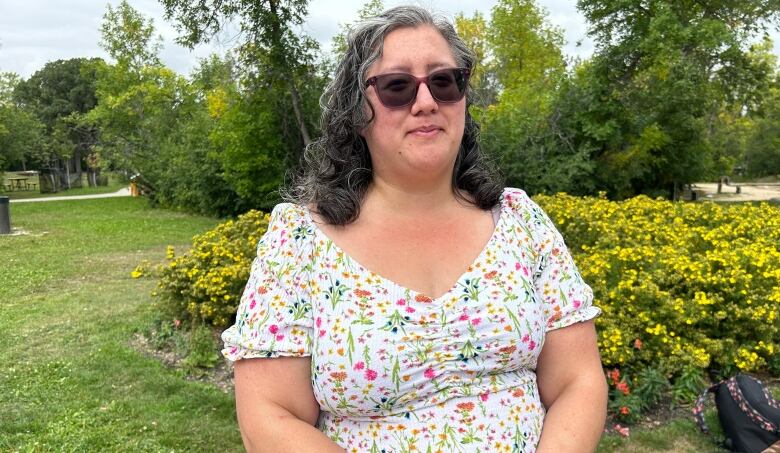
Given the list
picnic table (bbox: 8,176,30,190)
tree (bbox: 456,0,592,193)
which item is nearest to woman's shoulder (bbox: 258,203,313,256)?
tree (bbox: 456,0,592,193)

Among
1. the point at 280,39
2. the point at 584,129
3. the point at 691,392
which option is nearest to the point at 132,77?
the point at 280,39

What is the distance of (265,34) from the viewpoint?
13.3 metres

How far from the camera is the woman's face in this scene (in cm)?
161

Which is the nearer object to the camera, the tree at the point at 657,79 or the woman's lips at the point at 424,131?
the woman's lips at the point at 424,131

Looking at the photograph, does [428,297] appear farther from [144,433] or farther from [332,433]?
[144,433]

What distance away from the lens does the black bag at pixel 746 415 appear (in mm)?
3113

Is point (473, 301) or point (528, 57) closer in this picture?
point (473, 301)

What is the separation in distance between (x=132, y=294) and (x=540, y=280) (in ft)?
21.9

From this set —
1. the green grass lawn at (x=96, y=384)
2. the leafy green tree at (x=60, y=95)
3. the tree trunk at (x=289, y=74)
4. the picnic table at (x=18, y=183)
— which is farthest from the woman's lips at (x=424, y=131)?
the leafy green tree at (x=60, y=95)

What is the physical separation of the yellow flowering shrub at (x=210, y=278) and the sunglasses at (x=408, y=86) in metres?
3.60

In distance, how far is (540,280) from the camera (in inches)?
67.5

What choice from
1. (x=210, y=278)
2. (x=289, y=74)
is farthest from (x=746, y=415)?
(x=289, y=74)

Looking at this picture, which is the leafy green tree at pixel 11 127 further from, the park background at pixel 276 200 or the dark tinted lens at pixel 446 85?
the dark tinted lens at pixel 446 85

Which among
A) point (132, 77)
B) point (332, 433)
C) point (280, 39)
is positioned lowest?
point (332, 433)
